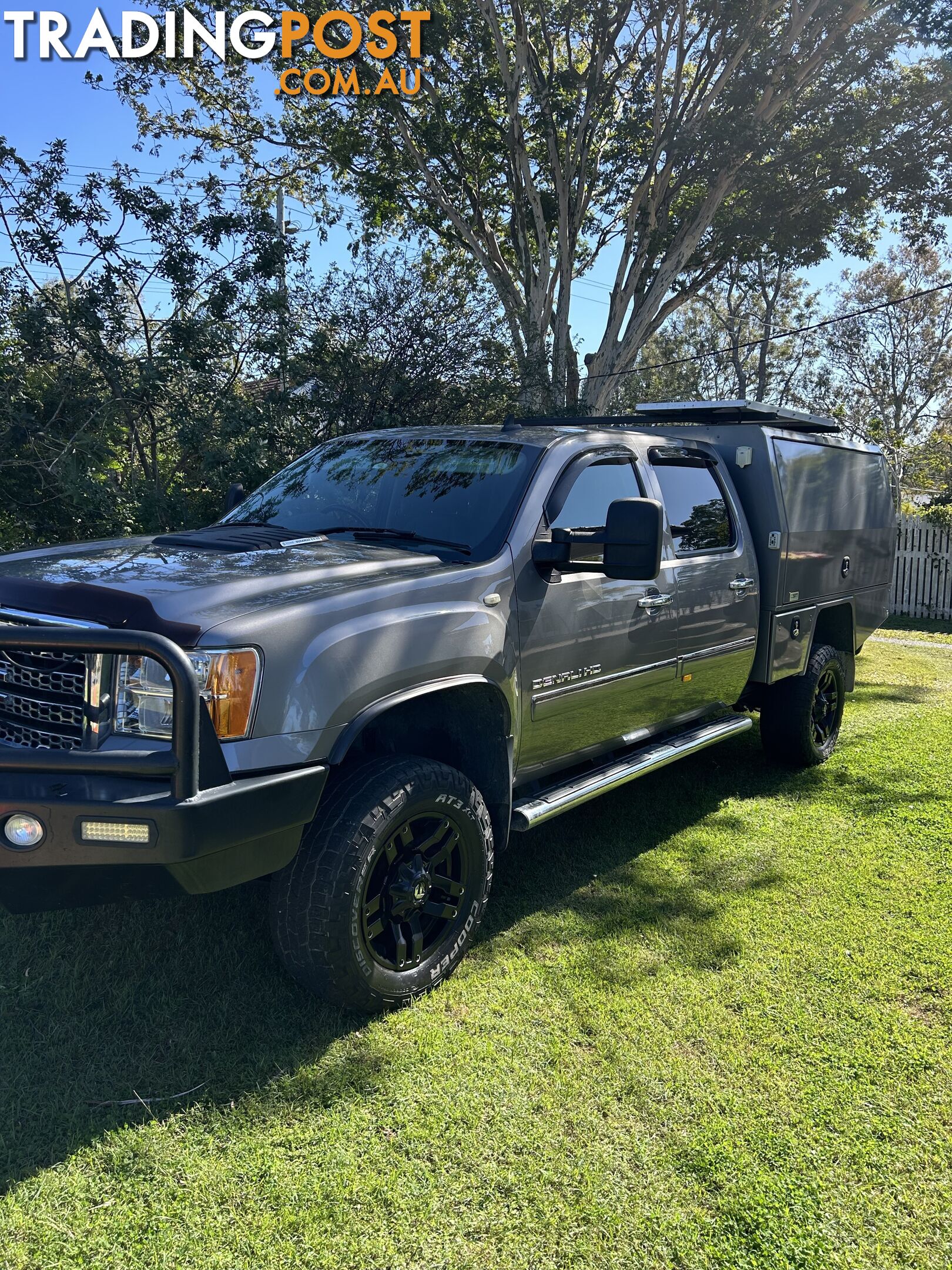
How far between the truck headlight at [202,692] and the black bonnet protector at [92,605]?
90mm

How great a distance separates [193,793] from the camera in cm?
244

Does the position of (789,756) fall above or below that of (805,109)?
below

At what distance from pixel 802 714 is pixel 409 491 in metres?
3.26

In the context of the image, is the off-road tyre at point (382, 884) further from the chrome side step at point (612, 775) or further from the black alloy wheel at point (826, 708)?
the black alloy wheel at point (826, 708)

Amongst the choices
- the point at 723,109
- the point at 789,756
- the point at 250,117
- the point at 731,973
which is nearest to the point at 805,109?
the point at 723,109

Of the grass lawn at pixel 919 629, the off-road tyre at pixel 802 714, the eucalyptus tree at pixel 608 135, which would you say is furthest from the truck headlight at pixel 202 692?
the grass lawn at pixel 919 629

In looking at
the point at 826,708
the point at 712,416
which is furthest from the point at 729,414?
the point at 826,708

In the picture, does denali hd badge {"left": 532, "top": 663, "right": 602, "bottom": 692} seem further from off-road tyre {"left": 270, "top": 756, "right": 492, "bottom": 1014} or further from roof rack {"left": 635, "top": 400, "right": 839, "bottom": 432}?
roof rack {"left": 635, "top": 400, "right": 839, "bottom": 432}

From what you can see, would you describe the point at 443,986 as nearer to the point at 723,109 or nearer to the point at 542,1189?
the point at 542,1189

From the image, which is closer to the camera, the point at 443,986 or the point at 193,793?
the point at 193,793

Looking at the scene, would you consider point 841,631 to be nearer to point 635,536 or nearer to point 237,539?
point 635,536

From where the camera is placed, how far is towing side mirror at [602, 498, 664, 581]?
3.43 meters

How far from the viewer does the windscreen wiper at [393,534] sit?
3709mm

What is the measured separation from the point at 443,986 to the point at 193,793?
1.36 metres
